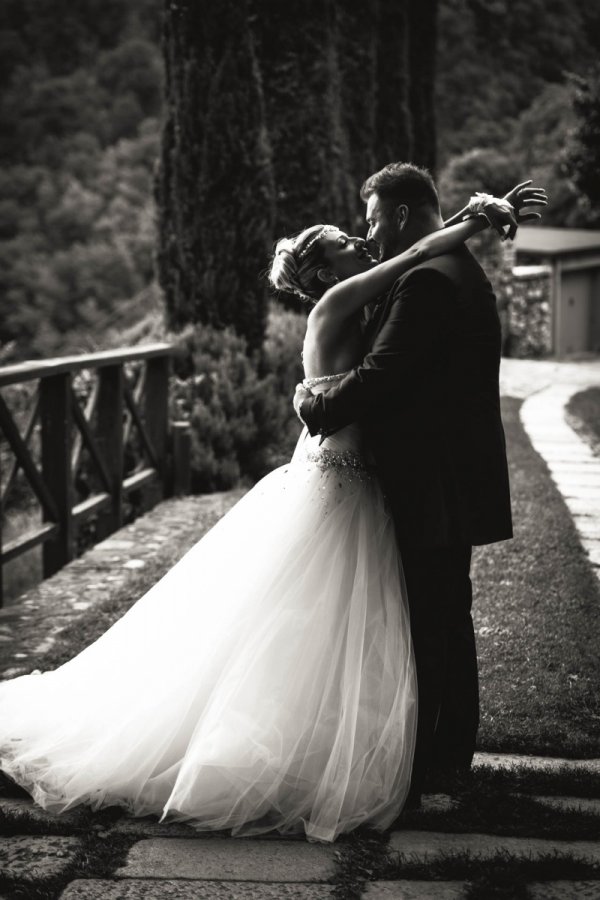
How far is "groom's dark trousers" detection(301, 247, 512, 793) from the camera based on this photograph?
9.72 ft

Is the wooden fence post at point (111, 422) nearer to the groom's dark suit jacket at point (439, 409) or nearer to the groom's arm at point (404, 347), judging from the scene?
the groom's dark suit jacket at point (439, 409)

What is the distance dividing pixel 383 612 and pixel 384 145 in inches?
617

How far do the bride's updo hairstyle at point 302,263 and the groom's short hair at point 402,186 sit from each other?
7.2 inches

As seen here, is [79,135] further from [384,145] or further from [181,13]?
[181,13]

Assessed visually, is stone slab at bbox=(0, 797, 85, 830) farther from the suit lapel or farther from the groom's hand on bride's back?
the suit lapel

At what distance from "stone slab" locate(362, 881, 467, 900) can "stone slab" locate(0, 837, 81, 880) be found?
813mm

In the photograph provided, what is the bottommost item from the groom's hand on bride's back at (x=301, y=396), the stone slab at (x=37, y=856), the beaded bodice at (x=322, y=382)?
the stone slab at (x=37, y=856)

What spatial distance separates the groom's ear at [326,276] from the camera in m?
3.21

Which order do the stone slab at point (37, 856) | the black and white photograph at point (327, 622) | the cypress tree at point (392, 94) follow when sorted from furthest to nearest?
the cypress tree at point (392, 94), the black and white photograph at point (327, 622), the stone slab at point (37, 856)

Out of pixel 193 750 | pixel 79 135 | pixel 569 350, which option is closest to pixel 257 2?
pixel 193 750

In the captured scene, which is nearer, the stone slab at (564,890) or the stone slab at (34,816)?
the stone slab at (564,890)

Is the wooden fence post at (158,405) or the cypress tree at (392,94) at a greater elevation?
the cypress tree at (392,94)

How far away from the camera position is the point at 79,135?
3186cm

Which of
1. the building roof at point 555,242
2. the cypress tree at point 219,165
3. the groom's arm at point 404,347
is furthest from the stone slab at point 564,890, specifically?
the building roof at point 555,242
